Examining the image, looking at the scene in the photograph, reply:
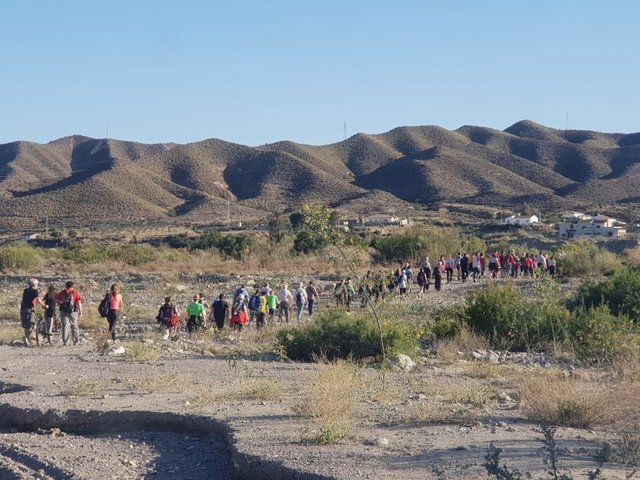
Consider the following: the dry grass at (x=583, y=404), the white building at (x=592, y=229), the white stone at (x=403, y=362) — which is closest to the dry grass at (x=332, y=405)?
the dry grass at (x=583, y=404)

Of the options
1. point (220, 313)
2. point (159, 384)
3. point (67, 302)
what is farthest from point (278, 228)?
point (159, 384)

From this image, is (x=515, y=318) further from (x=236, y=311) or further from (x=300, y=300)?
(x=300, y=300)

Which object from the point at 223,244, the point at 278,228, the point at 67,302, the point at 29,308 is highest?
the point at 278,228

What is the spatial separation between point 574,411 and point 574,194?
3881 inches

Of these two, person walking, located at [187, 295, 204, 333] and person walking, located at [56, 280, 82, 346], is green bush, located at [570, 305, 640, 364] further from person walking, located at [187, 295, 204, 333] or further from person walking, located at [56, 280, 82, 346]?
person walking, located at [56, 280, 82, 346]

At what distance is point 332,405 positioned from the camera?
1042 centimetres

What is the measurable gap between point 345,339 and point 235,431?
7248mm

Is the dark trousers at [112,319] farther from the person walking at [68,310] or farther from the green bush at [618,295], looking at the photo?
the green bush at [618,295]

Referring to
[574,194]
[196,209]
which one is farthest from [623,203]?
[196,209]

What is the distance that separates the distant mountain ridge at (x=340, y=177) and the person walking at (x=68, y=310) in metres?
74.2

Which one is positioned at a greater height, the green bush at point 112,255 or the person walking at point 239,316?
the green bush at point 112,255

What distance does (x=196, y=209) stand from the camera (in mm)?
100312

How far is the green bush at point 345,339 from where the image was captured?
1662 cm

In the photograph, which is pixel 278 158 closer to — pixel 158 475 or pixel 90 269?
pixel 90 269
